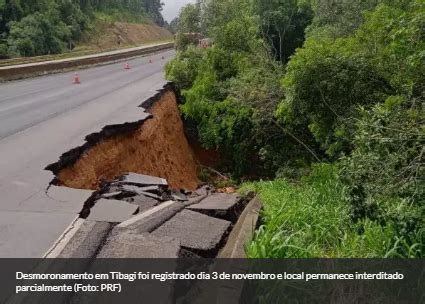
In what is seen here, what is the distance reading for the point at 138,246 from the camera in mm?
4508

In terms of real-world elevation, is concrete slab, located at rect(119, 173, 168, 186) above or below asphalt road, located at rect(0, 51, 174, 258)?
below

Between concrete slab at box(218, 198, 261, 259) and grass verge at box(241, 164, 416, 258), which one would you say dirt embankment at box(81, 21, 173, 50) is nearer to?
concrete slab at box(218, 198, 261, 259)

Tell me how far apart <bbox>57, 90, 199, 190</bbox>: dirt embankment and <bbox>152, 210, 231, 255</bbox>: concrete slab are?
2.36 meters

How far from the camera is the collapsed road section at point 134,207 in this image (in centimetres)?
454

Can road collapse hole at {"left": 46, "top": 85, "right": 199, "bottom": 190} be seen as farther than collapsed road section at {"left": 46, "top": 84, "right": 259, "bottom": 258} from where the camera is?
Yes

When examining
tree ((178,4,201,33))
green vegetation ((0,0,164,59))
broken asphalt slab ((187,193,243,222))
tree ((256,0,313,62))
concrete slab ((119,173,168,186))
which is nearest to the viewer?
broken asphalt slab ((187,193,243,222))

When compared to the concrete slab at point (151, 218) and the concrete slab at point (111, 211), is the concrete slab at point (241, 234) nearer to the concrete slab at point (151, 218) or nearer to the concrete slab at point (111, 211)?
the concrete slab at point (151, 218)

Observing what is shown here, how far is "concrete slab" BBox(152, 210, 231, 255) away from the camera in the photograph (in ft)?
16.3

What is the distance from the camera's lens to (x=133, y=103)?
13.6 meters

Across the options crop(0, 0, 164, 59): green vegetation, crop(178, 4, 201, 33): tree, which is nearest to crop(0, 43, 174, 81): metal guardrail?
crop(0, 0, 164, 59): green vegetation

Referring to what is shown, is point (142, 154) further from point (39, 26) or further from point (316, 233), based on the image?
point (39, 26)

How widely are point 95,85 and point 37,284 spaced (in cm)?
1661

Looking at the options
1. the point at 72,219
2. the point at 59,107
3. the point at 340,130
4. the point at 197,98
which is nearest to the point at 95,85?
the point at 197,98

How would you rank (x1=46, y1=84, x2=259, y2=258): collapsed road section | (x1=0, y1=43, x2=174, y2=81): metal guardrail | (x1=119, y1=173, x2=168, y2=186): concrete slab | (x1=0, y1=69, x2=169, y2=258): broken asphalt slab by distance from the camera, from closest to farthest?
(x1=46, y1=84, x2=259, y2=258): collapsed road section < (x1=0, y1=69, x2=169, y2=258): broken asphalt slab < (x1=119, y1=173, x2=168, y2=186): concrete slab < (x1=0, y1=43, x2=174, y2=81): metal guardrail
